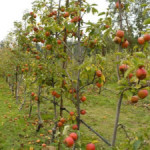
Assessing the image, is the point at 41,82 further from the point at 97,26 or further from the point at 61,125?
the point at 97,26

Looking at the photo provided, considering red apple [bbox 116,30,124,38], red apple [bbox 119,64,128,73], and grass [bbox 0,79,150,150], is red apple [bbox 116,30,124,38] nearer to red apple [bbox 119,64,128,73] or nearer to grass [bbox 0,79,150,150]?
red apple [bbox 119,64,128,73]

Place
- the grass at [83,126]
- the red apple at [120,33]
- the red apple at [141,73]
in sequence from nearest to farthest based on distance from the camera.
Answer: the red apple at [141,73], the red apple at [120,33], the grass at [83,126]

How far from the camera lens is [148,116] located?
7805 mm

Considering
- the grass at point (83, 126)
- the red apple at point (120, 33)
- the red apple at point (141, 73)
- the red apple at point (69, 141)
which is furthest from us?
the grass at point (83, 126)

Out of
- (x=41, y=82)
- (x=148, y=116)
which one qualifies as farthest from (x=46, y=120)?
(x=148, y=116)

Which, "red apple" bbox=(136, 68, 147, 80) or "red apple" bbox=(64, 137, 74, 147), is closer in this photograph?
"red apple" bbox=(136, 68, 147, 80)

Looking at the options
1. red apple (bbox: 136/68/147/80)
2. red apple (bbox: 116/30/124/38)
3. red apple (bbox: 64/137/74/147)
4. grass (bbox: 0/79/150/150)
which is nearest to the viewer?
red apple (bbox: 136/68/147/80)

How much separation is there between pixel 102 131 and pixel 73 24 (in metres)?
4.37

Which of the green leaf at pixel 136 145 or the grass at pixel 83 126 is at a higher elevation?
the green leaf at pixel 136 145

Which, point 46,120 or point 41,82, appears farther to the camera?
point 46,120

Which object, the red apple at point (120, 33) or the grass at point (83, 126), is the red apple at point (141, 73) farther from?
the grass at point (83, 126)

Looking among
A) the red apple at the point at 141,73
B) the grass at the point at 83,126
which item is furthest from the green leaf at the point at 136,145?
the grass at the point at 83,126

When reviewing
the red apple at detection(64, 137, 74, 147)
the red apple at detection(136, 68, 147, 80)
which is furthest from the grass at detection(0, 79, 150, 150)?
the red apple at detection(136, 68, 147, 80)

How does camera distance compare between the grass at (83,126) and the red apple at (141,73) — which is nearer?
the red apple at (141,73)
